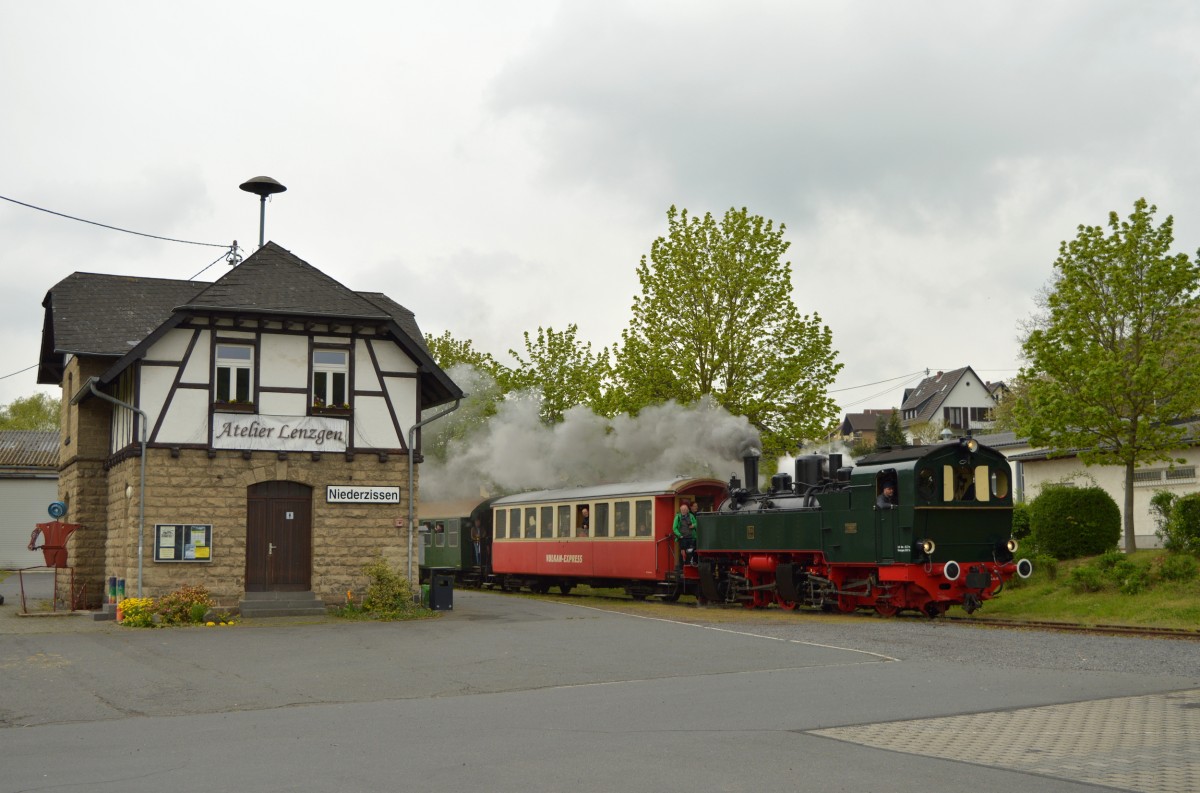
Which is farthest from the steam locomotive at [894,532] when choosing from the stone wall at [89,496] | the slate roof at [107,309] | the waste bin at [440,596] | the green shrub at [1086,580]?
the stone wall at [89,496]

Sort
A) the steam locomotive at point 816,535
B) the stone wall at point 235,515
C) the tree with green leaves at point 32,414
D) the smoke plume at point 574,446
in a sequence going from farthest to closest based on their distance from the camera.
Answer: the tree with green leaves at point 32,414 < the smoke plume at point 574,446 < the stone wall at point 235,515 < the steam locomotive at point 816,535

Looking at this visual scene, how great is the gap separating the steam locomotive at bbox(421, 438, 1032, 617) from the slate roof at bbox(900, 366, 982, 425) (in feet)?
229

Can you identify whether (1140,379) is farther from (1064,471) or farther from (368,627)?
(368,627)

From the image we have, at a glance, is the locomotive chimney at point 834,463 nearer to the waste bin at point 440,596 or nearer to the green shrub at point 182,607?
the waste bin at point 440,596

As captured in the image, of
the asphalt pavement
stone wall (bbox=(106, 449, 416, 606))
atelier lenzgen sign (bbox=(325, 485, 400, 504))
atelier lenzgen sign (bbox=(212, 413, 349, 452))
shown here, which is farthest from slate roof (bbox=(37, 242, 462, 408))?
the asphalt pavement

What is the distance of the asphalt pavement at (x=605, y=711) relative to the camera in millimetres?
7582

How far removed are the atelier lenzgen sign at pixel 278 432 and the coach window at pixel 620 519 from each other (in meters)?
6.78

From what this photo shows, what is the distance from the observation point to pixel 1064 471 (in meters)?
31.4

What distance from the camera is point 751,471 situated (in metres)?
24.8

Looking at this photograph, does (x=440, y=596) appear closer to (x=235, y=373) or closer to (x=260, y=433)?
(x=260, y=433)

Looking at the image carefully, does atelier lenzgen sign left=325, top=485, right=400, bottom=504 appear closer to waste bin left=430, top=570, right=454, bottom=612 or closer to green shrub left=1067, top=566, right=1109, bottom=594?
waste bin left=430, top=570, right=454, bottom=612

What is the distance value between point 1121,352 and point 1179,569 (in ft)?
15.9

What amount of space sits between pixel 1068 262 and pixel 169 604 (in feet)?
62.0

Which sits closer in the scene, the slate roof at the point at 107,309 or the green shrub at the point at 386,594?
the green shrub at the point at 386,594
